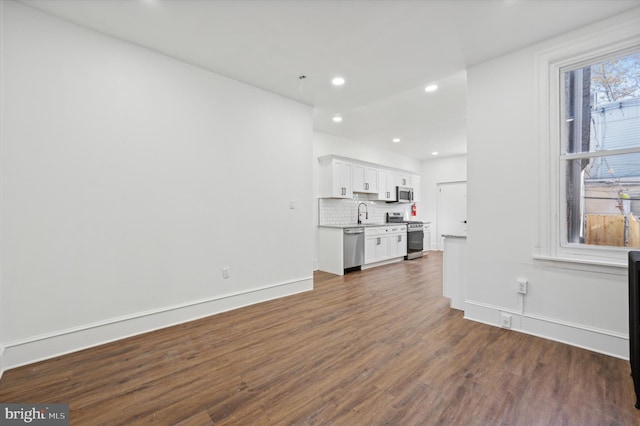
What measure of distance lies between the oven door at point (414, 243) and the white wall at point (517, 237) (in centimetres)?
385

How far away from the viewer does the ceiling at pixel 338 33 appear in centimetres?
225

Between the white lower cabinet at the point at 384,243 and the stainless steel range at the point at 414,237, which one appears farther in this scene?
the stainless steel range at the point at 414,237

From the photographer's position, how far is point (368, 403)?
1.75 meters

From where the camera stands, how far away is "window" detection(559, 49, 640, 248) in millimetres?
2406

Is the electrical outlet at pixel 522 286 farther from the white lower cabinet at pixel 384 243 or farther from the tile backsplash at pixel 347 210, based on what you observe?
the tile backsplash at pixel 347 210

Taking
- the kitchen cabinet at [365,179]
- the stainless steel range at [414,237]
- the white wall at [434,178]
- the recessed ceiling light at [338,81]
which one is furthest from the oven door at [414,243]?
the recessed ceiling light at [338,81]

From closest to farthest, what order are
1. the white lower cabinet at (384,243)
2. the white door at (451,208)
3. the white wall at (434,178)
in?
the white lower cabinet at (384,243) → the white door at (451,208) → the white wall at (434,178)

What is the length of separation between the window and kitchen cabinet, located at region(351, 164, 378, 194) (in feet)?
12.5

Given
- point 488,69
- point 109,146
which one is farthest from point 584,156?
point 109,146

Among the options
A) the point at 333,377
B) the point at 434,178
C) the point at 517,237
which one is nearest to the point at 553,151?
the point at 517,237

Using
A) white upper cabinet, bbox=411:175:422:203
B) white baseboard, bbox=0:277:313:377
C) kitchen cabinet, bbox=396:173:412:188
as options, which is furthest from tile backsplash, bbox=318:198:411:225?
white baseboard, bbox=0:277:313:377

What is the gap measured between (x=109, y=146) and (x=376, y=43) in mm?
2736

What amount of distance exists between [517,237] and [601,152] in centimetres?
100

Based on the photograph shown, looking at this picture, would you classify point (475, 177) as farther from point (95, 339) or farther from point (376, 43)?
point (95, 339)
